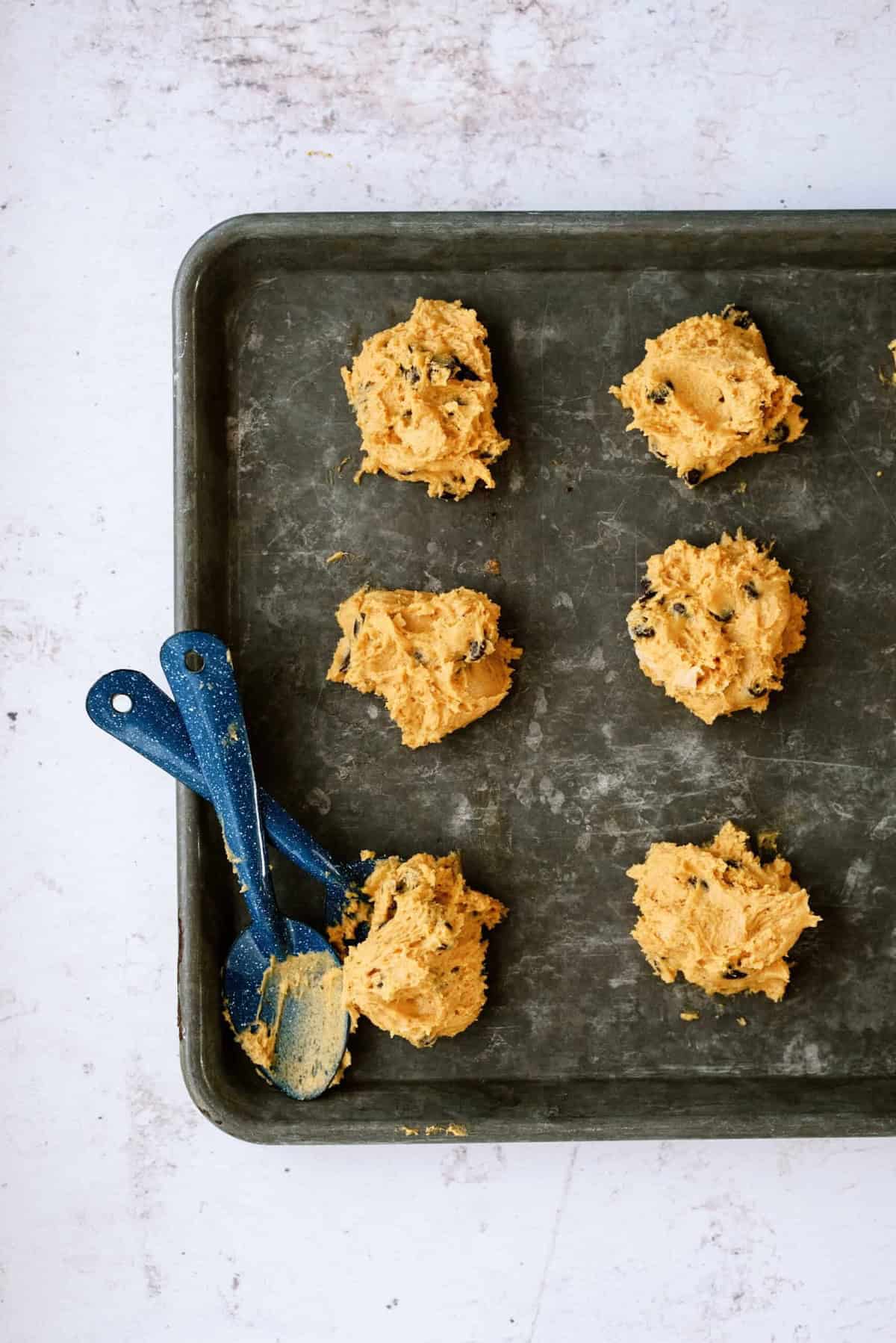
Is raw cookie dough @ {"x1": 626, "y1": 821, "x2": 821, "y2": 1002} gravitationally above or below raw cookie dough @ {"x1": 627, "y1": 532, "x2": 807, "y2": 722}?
below

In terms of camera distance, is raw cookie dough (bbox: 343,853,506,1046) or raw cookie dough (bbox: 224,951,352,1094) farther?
raw cookie dough (bbox: 224,951,352,1094)

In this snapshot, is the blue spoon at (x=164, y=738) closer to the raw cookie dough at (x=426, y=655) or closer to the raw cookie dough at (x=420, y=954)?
the raw cookie dough at (x=420, y=954)

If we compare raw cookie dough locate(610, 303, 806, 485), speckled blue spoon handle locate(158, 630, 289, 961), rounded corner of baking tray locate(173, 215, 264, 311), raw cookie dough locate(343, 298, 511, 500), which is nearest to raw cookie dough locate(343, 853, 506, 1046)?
speckled blue spoon handle locate(158, 630, 289, 961)

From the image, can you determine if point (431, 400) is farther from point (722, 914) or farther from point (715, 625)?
point (722, 914)

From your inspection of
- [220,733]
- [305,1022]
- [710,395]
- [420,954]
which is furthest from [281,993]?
[710,395]

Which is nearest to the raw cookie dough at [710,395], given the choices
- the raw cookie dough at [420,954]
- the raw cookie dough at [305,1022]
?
the raw cookie dough at [420,954]

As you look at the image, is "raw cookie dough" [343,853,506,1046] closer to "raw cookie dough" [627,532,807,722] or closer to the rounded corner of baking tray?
"raw cookie dough" [627,532,807,722]

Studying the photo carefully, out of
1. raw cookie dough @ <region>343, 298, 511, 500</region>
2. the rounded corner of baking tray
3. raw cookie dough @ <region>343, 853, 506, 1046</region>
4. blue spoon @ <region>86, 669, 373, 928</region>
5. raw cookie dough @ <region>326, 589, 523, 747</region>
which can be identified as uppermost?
the rounded corner of baking tray

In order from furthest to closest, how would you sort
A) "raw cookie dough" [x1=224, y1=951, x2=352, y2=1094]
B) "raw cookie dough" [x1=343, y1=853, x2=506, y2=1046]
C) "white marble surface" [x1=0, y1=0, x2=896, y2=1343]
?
"white marble surface" [x1=0, y1=0, x2=896, y2=1343] < "raw cookie dough" [x1=224, y1=951, x2=352, y2=1094] < "raw cookie dough" [x1=343, y1=853, x2=506, y2=1046]
